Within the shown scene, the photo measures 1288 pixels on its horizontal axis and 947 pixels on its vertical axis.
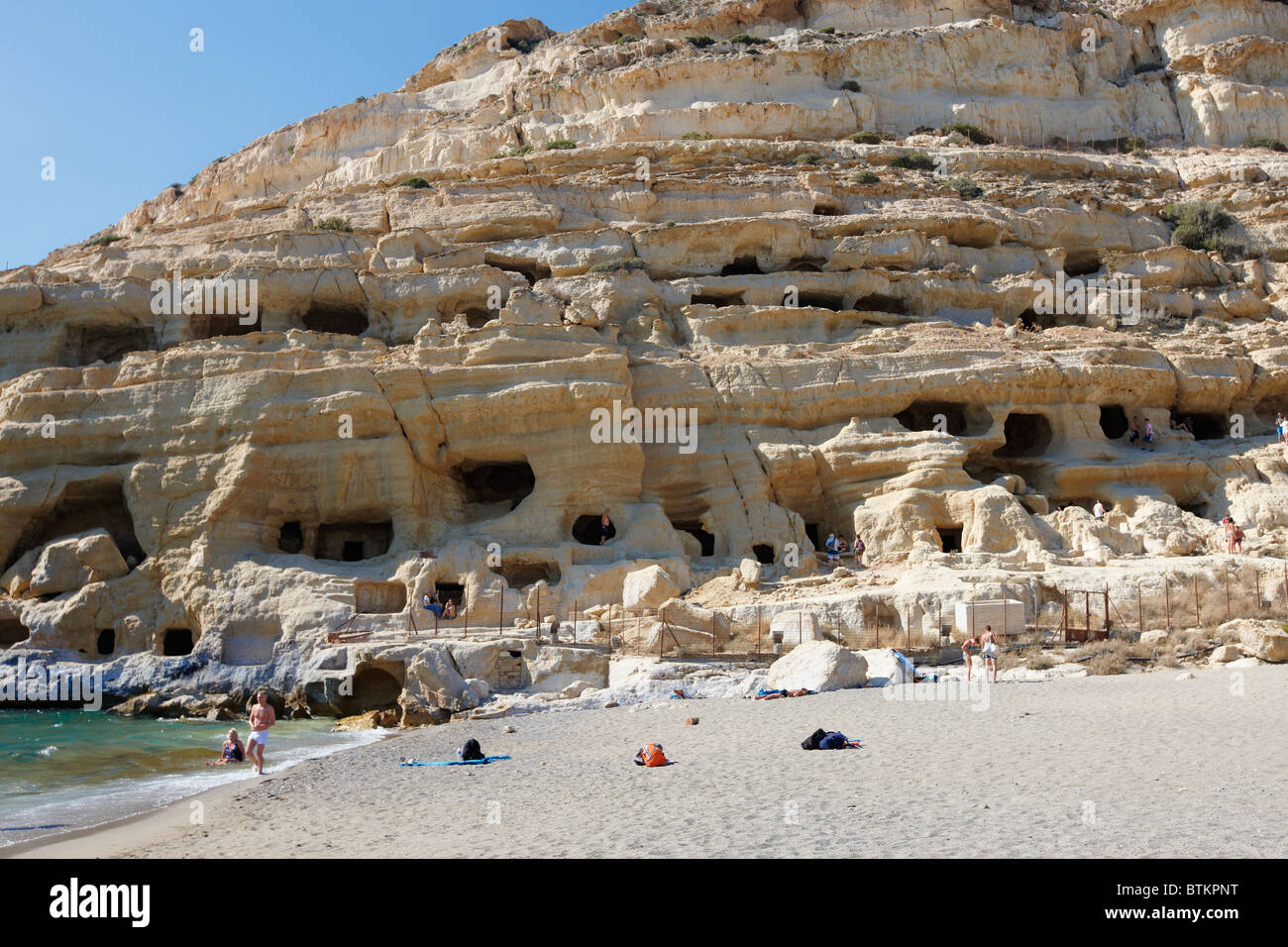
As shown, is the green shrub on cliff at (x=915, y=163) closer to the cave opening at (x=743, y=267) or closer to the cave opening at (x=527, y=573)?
the cave opening at (x=743, y=267)

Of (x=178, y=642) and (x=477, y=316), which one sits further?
(x=477, y=316)

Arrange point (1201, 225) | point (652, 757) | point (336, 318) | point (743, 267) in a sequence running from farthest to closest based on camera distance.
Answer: point (1201, 225)
point (743, 267)
point (336, 318)
point (652, 757)

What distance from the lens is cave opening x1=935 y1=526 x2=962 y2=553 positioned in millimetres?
24719

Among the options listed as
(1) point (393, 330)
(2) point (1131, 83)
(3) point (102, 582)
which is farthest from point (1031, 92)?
(3) point (102, 582)

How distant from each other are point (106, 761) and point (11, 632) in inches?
400

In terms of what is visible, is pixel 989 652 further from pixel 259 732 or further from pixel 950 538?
pixel 259 732

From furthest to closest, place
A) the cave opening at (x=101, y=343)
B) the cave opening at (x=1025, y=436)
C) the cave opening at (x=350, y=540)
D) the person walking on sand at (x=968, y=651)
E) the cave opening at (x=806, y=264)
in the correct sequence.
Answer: the cave opening at (x=806, y=264) → the cave opening at (x=101, y=343) → the cave opening at (x=1025, y=436) → the cave opening at (x=350, y=540) → the person walking on sand at (x=968, y=651)

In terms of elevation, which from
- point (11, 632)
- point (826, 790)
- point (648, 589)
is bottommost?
point (11, 632)

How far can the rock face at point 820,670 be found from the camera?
16578 millimetres

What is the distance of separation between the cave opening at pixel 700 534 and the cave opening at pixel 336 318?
12.1 meters

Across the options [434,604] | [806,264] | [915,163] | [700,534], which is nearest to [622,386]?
[700,534]

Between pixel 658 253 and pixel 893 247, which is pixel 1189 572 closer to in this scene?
pixel 893 247

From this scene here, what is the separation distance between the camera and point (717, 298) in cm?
3198

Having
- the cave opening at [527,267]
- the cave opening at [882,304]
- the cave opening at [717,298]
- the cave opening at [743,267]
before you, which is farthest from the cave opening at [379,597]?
the cave opening at [882,304]
